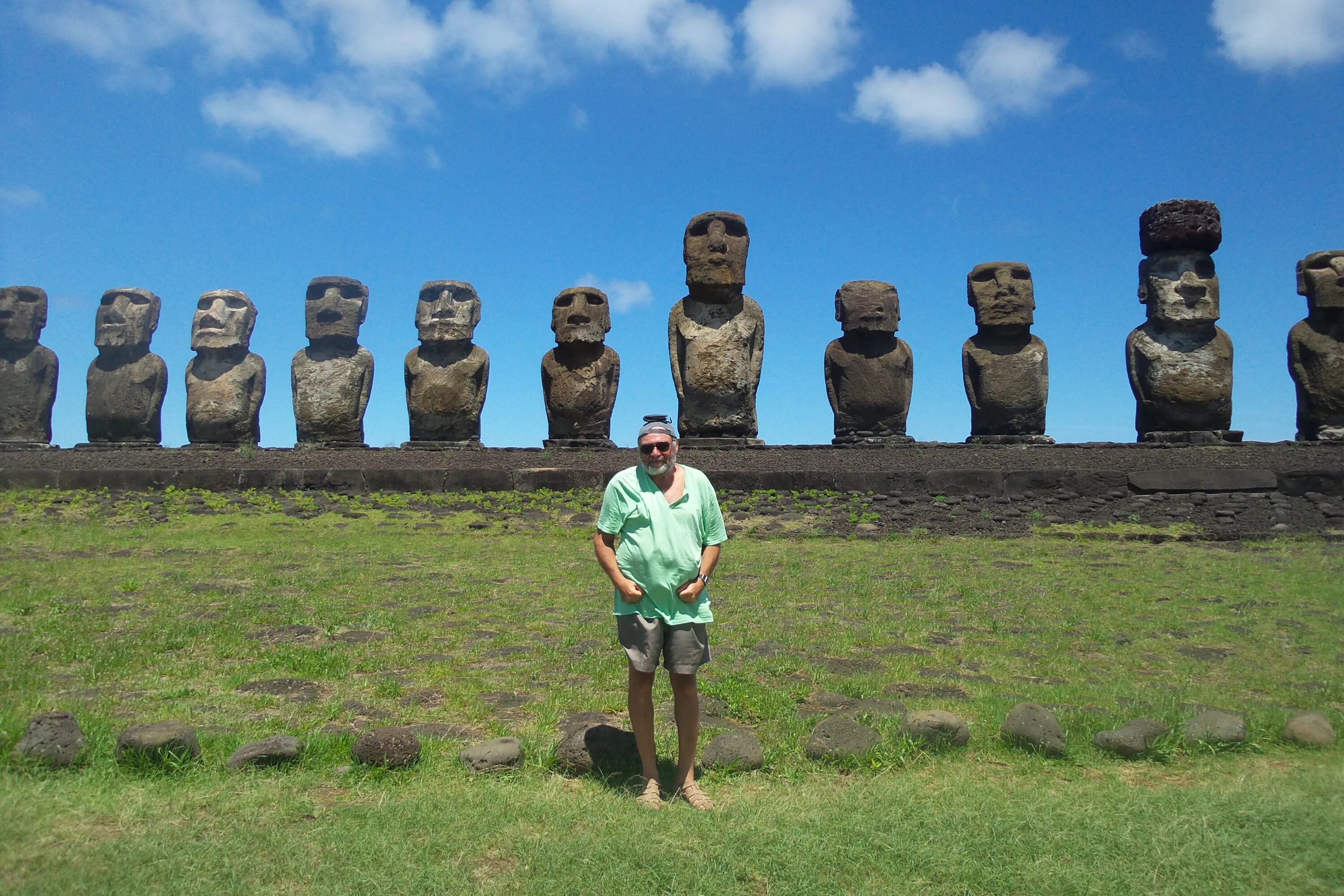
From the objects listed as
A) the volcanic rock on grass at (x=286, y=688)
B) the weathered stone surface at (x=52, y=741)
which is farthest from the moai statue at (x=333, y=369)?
the weathered stone surface at (x=52, y=741)

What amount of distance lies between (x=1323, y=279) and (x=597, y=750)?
17.2 metres

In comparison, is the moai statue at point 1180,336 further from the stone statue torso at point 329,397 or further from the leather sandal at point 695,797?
the leather sandal at point 695,797

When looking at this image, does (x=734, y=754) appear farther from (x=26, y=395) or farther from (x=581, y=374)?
(x=26, y=395)

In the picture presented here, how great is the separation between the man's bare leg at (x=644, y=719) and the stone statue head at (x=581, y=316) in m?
13.6

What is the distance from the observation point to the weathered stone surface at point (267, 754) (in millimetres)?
4133

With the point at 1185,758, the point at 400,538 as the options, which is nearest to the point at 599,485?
the point at 400,538

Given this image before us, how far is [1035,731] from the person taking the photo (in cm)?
450

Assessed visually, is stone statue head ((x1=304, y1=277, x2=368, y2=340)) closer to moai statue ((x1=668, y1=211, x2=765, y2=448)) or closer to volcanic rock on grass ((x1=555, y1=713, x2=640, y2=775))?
moai statue ((x1=668, y1=211, x2=765, y2=448))

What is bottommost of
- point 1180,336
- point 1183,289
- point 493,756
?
point 493,756

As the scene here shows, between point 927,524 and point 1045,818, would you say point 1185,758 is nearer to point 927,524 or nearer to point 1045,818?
point 1045,818

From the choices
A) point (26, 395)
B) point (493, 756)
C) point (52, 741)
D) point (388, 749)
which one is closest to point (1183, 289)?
Answer: point (493, 756)

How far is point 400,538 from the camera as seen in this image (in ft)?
37.4

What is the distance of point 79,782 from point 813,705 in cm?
329

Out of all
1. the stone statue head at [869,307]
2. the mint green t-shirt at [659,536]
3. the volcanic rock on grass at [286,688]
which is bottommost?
the volcanic rock on grass at [286,688]
